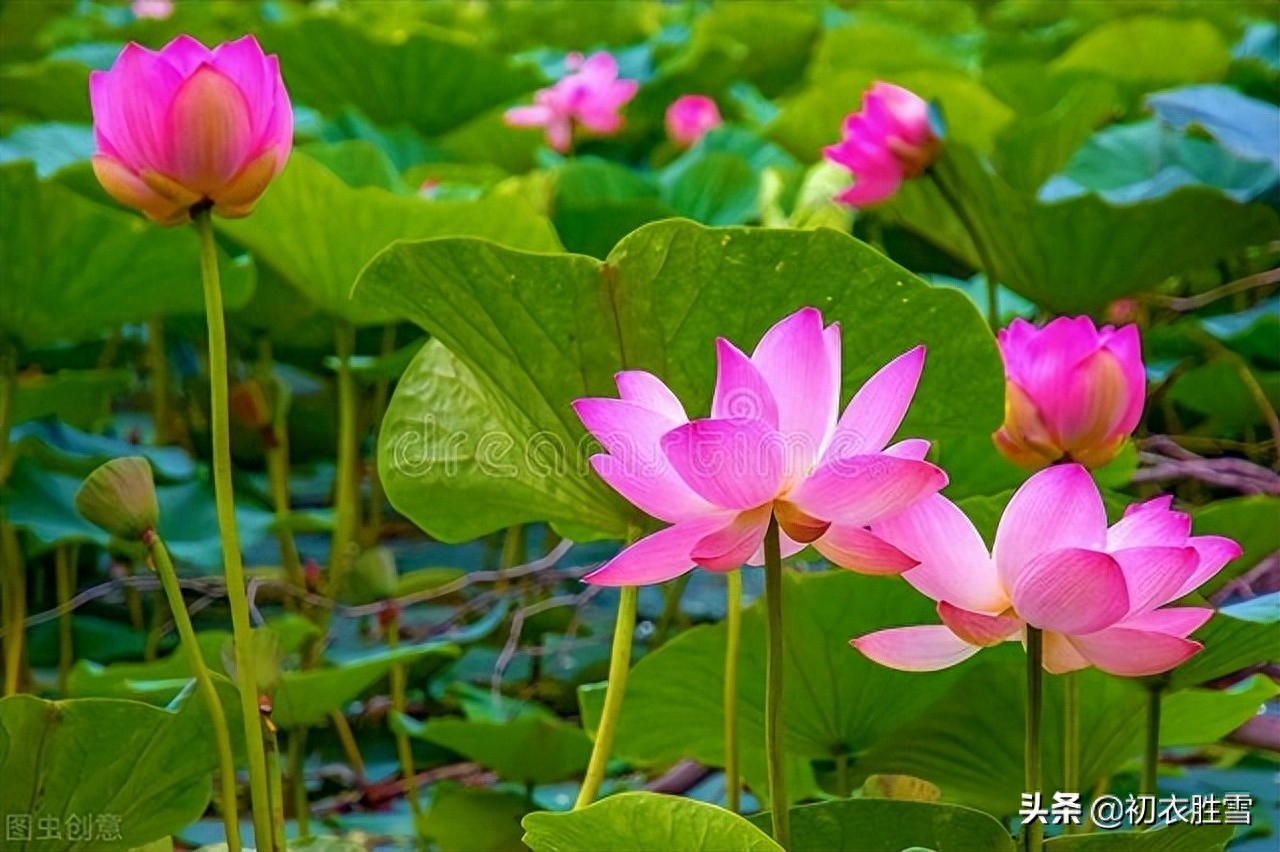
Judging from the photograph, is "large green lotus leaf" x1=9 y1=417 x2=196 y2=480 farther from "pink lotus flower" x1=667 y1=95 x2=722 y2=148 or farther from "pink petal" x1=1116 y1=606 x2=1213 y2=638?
"pink petal" x1=1116 y1=606 x2=1213 y2=638

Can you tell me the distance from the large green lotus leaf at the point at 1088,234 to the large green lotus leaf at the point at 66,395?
0.63 meters

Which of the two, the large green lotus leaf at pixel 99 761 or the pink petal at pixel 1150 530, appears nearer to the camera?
the pink petal at pixel 1150 530

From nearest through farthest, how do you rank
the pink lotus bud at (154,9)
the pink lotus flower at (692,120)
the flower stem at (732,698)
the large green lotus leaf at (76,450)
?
the flower stem at (732,698) → the large green lotus leaf at (76,450) → the pink lotus flower at (692,120) → the pink lotus bud at (154,9)

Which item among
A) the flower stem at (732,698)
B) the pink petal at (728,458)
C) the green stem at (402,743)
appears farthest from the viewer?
the green stem at (402,743)

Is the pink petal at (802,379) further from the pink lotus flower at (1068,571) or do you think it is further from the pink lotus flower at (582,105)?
the pink lotus flower at (582,105)

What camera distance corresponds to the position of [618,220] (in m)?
1.19

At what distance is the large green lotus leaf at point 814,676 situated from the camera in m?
0.67

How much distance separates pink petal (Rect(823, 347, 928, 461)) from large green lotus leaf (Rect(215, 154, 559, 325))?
1.87 feet

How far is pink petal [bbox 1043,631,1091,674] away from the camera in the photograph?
45cm

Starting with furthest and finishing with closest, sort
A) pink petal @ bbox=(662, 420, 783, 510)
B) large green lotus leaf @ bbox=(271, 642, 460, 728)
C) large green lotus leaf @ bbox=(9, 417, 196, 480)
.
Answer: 1. large green lotus leaf @ bbox=(9, 417, 196, 480)
2. large green lotus leaf @ bbox=(271, 642, 460, 728)
3. pink petal @ bbox=(662, 420, 783, 510)

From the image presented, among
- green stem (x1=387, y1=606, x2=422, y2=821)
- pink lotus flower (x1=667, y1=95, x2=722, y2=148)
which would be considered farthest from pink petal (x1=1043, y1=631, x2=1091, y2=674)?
pink lotus flower (x1=667, y1=95, x2=722, y2=148)

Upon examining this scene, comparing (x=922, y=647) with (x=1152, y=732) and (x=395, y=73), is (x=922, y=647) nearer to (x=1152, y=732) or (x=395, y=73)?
(x=1152, y=732)

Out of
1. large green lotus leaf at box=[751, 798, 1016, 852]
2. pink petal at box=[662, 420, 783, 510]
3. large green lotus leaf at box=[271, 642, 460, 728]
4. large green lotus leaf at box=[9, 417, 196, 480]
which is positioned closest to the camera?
pink petal at box=[662, 420, 783, 510]

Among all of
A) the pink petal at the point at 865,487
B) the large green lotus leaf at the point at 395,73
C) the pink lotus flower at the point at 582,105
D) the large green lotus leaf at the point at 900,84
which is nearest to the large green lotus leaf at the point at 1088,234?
the large green lotus leaf at the point at 900,84
